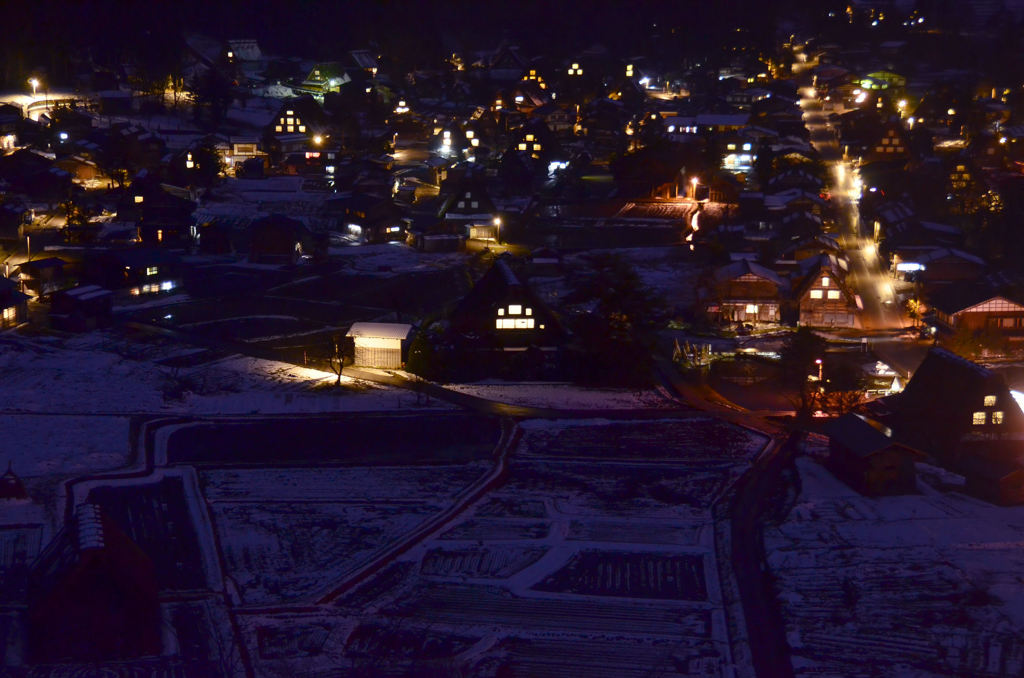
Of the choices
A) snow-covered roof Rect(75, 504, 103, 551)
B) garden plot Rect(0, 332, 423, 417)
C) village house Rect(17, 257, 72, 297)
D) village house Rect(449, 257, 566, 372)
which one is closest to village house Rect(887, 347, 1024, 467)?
village house Rect(449, 257, 566, 372)

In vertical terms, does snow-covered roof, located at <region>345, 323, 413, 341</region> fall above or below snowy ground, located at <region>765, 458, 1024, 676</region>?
above

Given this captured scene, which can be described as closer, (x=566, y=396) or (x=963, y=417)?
(x=963, y=417)

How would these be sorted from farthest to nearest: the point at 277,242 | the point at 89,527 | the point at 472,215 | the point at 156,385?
1. the point at 472,215
2. the point at 277,242
3. the point at 156,385
4. the point at 89,527

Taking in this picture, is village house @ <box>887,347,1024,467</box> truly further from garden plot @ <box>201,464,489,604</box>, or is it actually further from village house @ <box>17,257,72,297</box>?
village house @ <box>17,257,72,297</box>

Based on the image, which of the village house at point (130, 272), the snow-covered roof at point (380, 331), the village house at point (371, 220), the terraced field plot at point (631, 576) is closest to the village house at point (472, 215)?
the village house at point (371, 220)

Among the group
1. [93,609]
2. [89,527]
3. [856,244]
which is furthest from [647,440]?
[856,244]

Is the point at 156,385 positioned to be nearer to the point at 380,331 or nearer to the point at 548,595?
the point at 380,331

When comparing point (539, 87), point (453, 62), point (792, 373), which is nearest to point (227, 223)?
point (792, 373)
